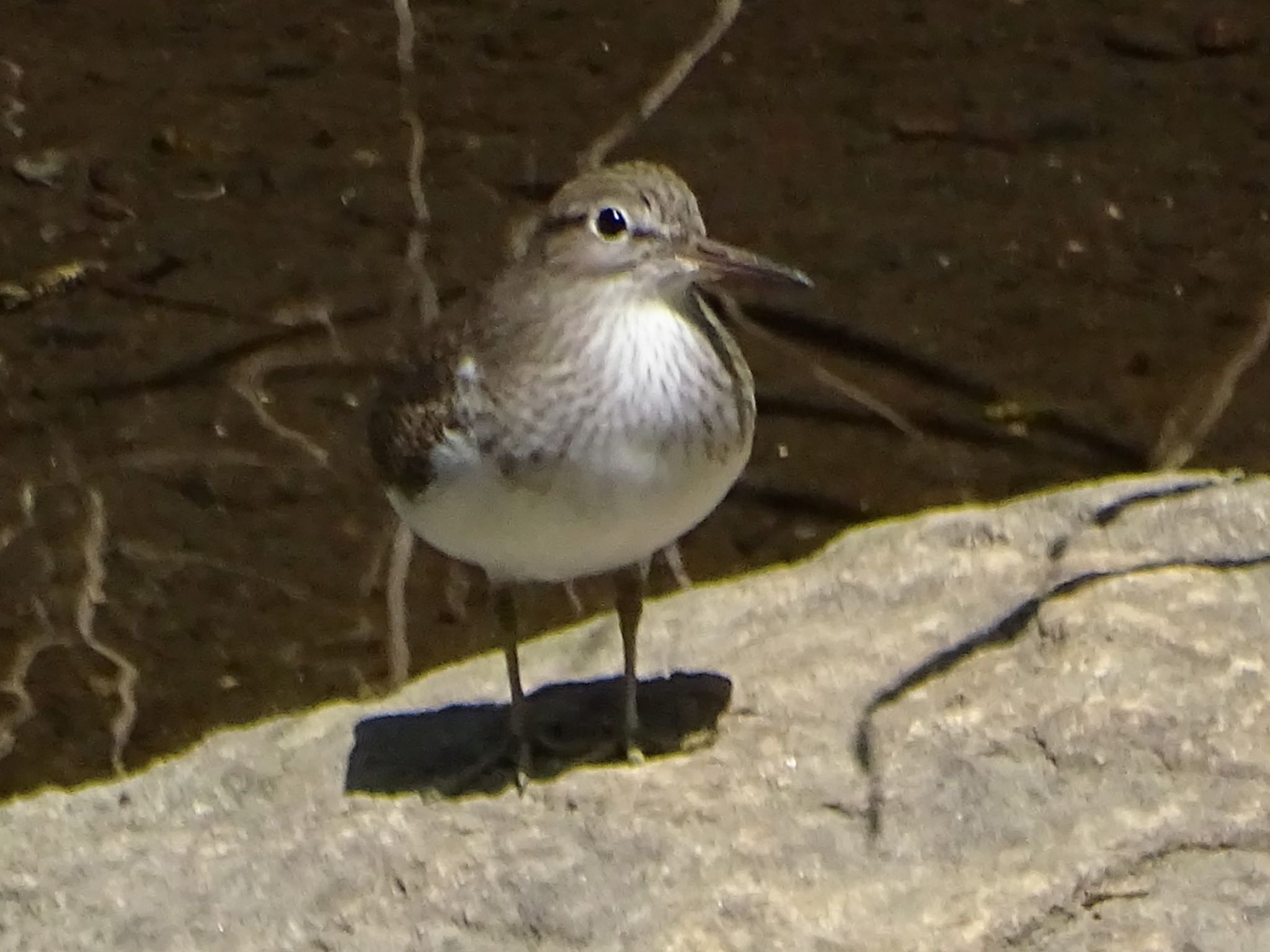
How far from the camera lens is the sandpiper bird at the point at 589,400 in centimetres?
249

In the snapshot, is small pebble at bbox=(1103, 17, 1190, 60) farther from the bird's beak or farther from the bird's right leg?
the bird's right leg

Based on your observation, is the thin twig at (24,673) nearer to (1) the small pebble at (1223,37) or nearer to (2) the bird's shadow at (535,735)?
(2) the bird's shadow at (535,735)

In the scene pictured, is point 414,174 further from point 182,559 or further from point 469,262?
point 182,559

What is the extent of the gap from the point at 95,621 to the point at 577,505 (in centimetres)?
169

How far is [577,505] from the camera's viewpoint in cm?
249

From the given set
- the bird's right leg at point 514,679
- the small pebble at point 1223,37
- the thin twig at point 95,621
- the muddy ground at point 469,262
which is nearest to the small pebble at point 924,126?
the muddy ground at point 469,262

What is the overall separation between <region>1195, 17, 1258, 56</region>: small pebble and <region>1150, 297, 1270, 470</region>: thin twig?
0.53 metres

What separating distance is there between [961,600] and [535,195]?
121 centimetres

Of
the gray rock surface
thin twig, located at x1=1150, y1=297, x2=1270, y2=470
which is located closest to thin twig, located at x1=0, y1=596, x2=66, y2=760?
the gray rock surface

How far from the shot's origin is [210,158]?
347 centimetres

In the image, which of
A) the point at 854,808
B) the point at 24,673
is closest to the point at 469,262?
the point at 24,673

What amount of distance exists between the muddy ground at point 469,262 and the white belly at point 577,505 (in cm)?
73

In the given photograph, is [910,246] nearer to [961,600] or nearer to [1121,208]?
[1121,208]

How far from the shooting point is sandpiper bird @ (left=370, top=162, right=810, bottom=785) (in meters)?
2.49
